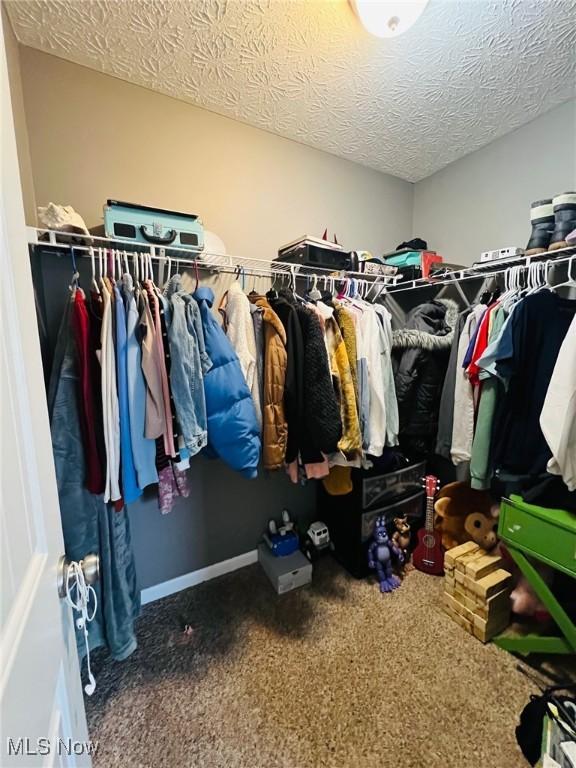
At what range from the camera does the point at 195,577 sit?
73.6 inches

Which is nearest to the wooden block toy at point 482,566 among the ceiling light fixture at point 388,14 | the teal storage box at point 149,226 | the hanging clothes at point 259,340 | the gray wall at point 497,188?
the hanging clothes at point 259,340

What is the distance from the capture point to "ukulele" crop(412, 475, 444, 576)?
190cm

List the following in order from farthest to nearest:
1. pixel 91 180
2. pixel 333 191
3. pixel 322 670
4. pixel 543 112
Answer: pixel 333 191 → pixel 543 112 → pixel 91 180 → pixel 322 670

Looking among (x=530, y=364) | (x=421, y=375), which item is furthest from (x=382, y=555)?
(x=530, y=364)

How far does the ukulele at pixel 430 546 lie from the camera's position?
1.90 metres

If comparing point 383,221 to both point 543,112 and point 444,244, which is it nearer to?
point 444,244

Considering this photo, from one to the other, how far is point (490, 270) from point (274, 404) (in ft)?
4.62

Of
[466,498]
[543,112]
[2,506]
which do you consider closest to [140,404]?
[2,506]

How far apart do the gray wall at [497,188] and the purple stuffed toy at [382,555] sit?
73.3 inches

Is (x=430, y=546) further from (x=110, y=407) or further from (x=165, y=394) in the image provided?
(x=110, y=407)

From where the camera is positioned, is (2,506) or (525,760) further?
(525,760)

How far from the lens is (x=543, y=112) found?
5.71 ft

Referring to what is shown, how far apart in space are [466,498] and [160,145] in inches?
100

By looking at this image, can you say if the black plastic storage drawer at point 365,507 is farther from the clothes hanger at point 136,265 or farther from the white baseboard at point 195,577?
the clothes hanger at point 136,265
